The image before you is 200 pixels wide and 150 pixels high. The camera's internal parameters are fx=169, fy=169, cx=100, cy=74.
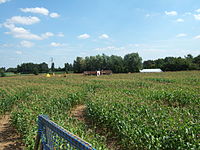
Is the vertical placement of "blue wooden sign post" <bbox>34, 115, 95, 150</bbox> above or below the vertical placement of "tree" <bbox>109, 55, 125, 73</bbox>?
below

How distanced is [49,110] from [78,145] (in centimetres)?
704

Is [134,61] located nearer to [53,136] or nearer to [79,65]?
[79,65]

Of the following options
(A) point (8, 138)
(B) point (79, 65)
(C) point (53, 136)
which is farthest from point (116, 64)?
(C) point (53, 136)

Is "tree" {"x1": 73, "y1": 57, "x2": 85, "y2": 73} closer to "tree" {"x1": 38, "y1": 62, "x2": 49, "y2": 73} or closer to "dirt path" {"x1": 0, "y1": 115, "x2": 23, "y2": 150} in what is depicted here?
"tree" {"x1": 38, "y1": 62, "x2": 49, "y2": 73}

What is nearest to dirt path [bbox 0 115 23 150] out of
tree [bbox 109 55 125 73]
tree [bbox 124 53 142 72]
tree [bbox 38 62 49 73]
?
tree [bbox 109 55 125 73]

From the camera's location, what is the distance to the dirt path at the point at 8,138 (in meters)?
5.92

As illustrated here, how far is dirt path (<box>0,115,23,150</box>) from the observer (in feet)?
19.4

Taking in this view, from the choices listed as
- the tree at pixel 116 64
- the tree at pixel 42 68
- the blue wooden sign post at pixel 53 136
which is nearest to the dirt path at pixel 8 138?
the blue wooden sign post at pixel 53 136

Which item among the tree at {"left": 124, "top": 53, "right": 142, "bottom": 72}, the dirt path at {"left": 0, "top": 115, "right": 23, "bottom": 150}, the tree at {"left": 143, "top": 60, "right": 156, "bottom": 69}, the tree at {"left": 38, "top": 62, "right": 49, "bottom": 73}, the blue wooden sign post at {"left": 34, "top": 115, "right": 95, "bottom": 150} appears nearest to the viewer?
the blue wooden sign post at {"left": 34, "top": 115, "right": 95, "bottom": 150}

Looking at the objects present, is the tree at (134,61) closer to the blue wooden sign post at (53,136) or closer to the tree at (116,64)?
the tree at (116,64)

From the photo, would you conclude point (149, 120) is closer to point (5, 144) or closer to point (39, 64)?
point (5, 144)

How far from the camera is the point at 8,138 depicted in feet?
22.0

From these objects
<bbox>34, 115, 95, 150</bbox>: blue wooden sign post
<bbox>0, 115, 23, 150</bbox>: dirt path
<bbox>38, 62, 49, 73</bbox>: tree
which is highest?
<bbox>38, 62, 49, 73</bbox>: tree

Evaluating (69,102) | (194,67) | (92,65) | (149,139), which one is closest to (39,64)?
(92,65)
